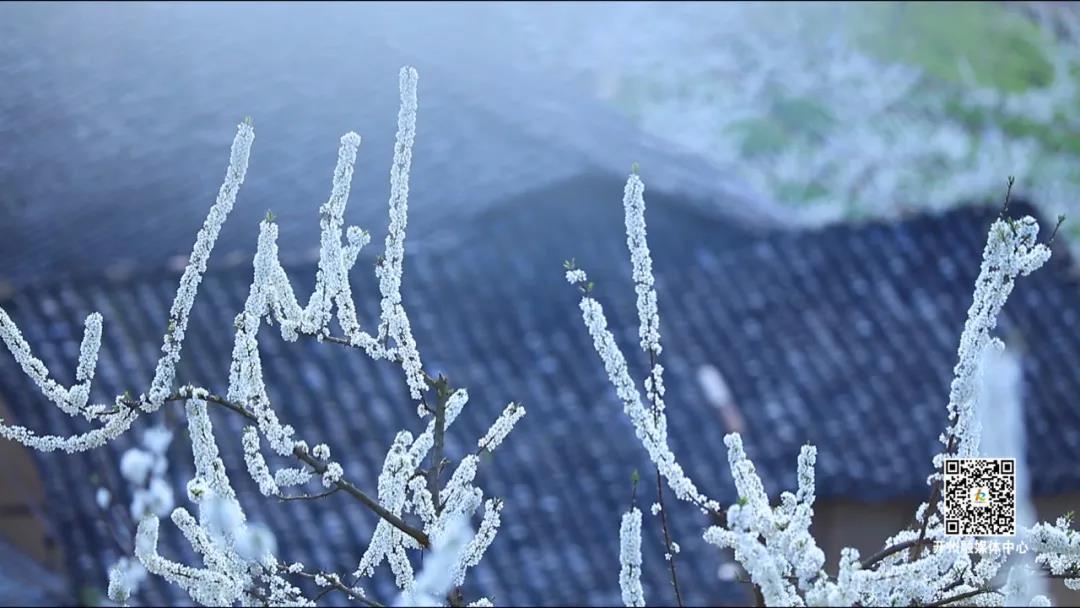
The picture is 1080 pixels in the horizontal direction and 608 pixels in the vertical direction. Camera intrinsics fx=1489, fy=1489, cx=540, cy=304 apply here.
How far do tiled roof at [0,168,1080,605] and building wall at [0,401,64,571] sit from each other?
8cm

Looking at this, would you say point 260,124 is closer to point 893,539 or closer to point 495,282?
point 495,282

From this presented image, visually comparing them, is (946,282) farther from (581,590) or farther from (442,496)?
(442,496)

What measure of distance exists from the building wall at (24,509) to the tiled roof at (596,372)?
0.27 feet

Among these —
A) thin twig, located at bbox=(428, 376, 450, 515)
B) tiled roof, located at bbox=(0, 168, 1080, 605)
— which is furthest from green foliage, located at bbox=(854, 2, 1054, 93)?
thin twig, located at bbox=(428, 376, 450, 515)

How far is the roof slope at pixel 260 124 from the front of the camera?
853 centimetres

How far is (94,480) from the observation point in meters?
5.21

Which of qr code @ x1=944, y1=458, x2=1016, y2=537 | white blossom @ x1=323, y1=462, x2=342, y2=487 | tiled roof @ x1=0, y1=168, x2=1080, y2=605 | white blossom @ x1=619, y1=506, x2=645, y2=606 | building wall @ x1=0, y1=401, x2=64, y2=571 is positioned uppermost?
tiled roof @ x1=0, y1=168, x2=1080, y2=605

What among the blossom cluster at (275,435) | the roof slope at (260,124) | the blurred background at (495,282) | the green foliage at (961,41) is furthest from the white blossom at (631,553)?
the green foliage at (961,41)

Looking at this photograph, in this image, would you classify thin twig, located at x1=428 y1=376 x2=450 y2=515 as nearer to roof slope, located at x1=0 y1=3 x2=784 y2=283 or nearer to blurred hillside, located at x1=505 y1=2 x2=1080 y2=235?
roof slope, located at x1=0 y1=3 x2=784 y2=283

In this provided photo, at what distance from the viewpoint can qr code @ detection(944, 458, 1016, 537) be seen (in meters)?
1.84

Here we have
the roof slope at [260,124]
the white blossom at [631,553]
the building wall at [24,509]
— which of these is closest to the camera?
the white blossom at [631,553]

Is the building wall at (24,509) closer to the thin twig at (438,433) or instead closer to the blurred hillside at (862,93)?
the thin twig at (438,433)

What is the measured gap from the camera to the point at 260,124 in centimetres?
959

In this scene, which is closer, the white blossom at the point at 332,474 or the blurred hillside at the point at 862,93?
the white blossom at the point at 332,474
